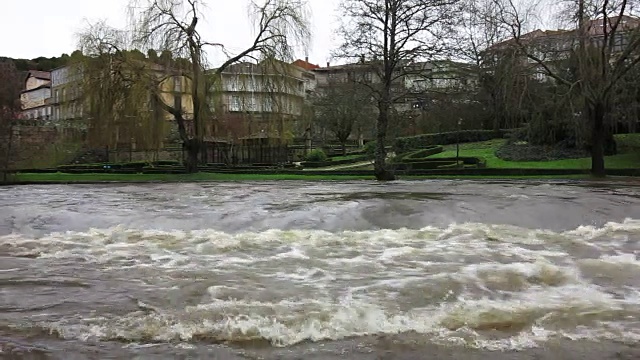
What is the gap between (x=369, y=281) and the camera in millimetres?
7668

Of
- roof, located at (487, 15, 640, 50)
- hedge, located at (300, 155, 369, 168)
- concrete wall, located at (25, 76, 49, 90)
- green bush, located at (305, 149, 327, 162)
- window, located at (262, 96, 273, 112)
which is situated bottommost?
hedge, located at (300, 155, 369, 168)

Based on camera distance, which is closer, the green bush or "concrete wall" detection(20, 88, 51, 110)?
the green bush

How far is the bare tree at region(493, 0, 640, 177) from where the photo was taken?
23.4 m

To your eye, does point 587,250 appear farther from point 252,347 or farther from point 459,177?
point 459,177

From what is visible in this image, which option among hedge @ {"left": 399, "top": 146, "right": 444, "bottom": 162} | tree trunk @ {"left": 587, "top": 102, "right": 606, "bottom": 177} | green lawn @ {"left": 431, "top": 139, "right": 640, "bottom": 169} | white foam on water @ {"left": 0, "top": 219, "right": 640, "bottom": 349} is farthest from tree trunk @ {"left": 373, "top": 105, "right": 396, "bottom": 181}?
white foam on water @ {"left": 0, "top": 219, "right": 640, "bottom": 349}

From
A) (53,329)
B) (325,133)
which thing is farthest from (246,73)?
(325,133)

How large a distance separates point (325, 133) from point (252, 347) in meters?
59.8

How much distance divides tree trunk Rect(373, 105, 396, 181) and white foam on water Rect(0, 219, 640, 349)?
1506 centimetres

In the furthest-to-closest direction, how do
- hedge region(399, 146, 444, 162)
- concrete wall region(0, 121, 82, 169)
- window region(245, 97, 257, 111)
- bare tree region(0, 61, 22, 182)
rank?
1. concrete wall region(0, 121, 82, 169)
2. hedge region(399, 146, 444, 162)
3. bare tree region(0, 61, 22, 182)
4. window region(245, 97, 257, 111)

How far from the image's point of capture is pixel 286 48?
30.4m

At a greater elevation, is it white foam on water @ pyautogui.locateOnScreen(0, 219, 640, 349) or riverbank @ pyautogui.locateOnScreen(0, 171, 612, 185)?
riverbank @ pyautogui.locateOnScreen(0, 171, 612, 185)

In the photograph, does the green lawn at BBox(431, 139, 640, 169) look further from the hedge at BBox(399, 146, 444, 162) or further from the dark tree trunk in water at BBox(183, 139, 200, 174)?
the dark tree trunk in water at BBox(183, 139, 200, 174)

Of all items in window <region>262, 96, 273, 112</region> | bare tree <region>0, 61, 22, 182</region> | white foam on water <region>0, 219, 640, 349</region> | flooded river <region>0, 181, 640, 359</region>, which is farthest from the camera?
bare tree <region>0, 61, 22, 182</region>

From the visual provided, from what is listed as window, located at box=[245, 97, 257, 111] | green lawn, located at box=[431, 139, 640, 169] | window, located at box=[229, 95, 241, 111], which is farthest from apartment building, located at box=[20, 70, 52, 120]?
green lawn, located at box=[431, 139, 640, 169]
